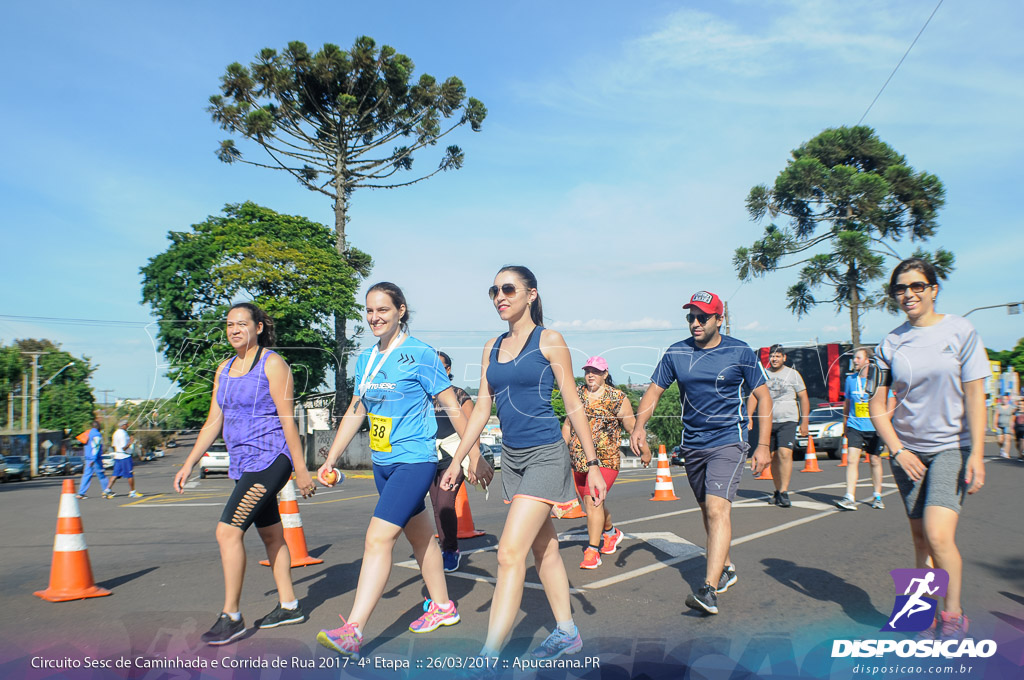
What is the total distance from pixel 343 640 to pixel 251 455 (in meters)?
1.32

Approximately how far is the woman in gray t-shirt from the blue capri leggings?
2490 millimetres

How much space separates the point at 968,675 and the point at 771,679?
90 centimetres

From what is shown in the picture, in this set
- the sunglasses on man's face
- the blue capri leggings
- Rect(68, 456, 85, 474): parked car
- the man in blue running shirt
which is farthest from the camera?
Rect(68, 456, 85, 474): parked car

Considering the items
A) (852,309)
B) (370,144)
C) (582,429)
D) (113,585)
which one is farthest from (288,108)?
(582,429)

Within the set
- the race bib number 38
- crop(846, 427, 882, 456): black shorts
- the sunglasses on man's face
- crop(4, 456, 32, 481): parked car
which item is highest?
the sunglasses on man's face

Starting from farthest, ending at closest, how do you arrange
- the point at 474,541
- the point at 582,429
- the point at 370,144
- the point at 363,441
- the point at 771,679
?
the point at 370,144 < the point at 363,441 < the point at 474,541 < the point at 582,429 < the point at 771,679

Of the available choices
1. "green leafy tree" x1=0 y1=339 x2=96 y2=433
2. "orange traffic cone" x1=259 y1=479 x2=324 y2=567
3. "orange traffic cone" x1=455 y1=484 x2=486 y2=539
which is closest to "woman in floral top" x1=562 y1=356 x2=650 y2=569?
"orange traffic cone" x1=455 y1=484 x2=486 y2=539

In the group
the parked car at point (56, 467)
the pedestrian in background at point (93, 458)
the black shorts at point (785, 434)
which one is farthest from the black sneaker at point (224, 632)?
the parked car at point (56, 467)

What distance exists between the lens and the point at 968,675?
3309mm

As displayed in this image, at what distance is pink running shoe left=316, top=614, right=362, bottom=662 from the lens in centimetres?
342

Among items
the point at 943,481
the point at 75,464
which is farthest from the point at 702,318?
the point at 75,464

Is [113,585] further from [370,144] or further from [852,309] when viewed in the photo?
[852,309]

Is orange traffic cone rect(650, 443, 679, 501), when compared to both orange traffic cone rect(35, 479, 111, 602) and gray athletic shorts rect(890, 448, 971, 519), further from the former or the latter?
orange traffic cone rect(35, 479, 111, 602)

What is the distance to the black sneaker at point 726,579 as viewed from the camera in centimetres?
482
